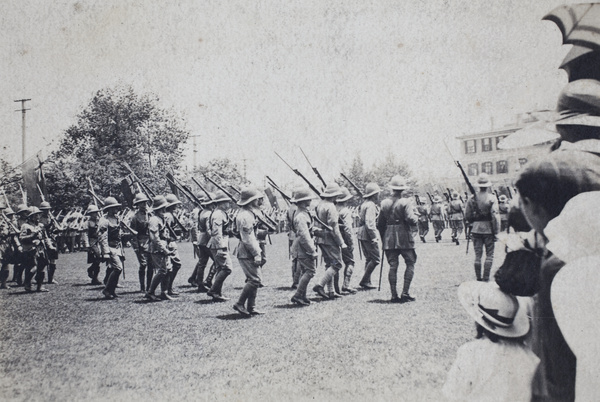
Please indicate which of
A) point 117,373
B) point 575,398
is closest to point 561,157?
point 575,398

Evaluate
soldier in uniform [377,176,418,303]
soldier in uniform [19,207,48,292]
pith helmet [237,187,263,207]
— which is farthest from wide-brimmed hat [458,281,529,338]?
soldier in uniform [19,207,48,292]

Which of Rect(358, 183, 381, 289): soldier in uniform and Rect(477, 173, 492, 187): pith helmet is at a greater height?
Rect(477, 173, 492, 187): pith helmet

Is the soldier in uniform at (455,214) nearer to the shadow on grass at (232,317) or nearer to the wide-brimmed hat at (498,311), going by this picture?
the shadow on grass at (232,317)

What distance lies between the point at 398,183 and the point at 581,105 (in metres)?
3.15

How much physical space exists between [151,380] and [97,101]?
318 cm

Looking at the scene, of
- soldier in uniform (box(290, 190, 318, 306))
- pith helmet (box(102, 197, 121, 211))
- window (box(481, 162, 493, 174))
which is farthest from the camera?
pith helmet (box(102, 197, 121, 211))

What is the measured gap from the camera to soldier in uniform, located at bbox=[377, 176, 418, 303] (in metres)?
5.75

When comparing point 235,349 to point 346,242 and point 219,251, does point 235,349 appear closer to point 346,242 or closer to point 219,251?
point 219,251

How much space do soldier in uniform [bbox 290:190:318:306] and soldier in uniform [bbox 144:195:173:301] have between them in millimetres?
2032

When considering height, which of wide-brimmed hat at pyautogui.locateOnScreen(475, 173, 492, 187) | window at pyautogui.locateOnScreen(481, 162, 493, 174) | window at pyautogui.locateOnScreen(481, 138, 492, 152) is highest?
window at pyautogui.locateOnScreen(481, 138, 492, 152)

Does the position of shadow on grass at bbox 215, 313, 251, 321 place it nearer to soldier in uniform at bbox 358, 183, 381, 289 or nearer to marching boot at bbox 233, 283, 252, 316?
marching boot at bbox 233, 283, 252, 316

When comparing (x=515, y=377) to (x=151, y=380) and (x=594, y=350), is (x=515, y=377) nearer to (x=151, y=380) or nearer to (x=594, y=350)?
(x=594, y=350)

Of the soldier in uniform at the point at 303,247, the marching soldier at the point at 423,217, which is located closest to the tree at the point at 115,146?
the soldier in uniform at the point at 303,247

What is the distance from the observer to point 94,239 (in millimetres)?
8125
